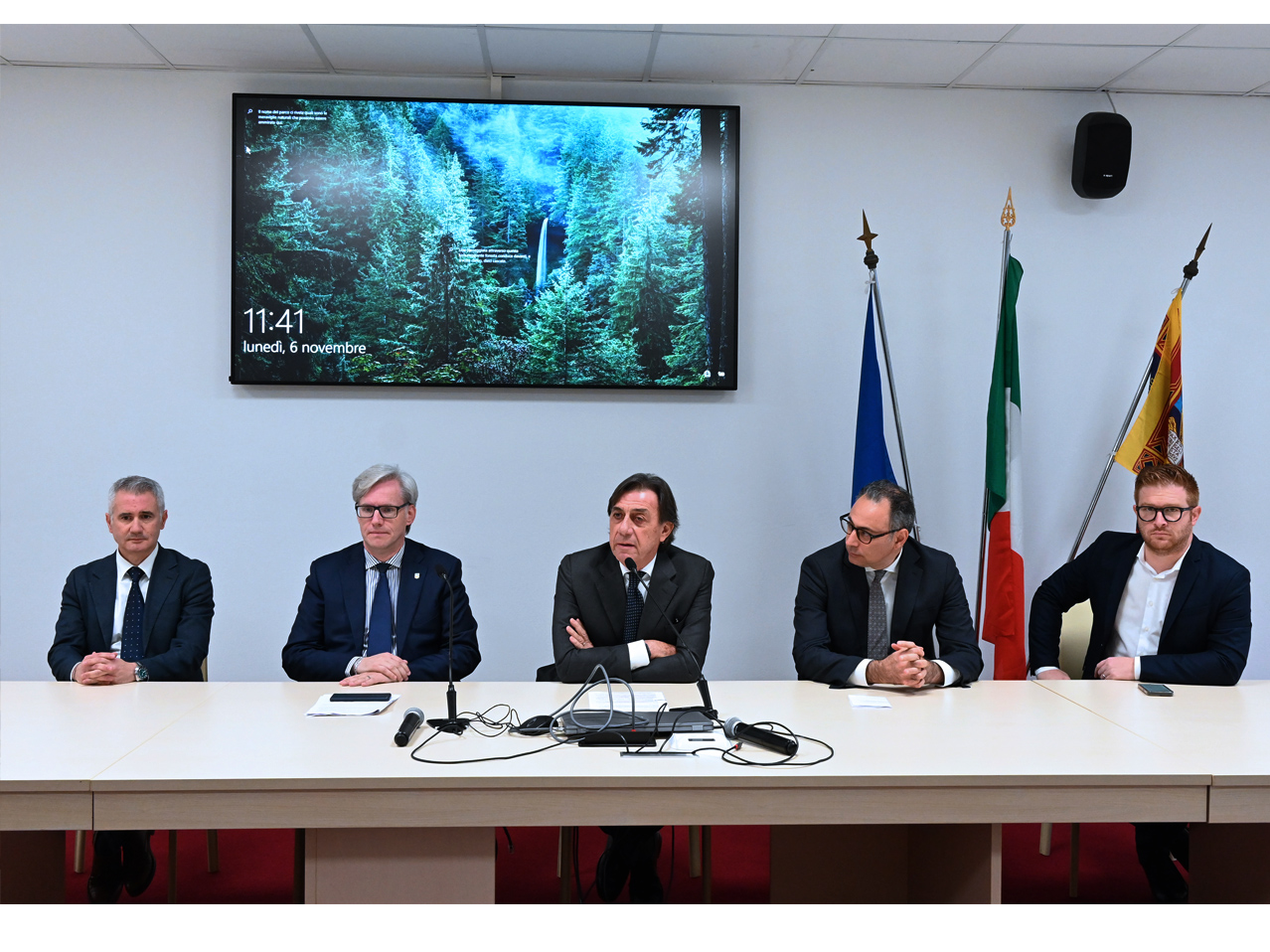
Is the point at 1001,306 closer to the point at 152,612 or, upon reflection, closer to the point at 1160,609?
the point at 1160,609

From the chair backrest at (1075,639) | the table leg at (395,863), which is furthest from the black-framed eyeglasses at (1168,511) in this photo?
the table leg at (395,863)

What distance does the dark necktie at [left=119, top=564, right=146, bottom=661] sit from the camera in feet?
9.99

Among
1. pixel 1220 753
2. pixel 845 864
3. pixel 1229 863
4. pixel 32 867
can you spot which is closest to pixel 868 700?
pixel 845 864

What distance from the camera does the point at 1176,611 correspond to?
3006 millimetres

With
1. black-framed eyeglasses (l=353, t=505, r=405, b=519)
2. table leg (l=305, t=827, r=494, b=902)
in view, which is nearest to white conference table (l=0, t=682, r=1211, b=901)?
table leg (l=305, t=827, r=494, b=902)

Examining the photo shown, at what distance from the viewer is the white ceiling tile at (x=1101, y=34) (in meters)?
3.61

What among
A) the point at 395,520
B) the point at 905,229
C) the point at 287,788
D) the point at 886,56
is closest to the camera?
the point at 287,788

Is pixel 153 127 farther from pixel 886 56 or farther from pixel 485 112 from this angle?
pixel 886 56

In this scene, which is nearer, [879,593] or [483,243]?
[879,593]

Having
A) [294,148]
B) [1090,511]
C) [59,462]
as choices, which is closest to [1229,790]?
[1090,511]

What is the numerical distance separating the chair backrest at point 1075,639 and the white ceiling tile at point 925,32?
218cm

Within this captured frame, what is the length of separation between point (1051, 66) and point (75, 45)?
13.0 ft

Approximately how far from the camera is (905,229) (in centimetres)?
420

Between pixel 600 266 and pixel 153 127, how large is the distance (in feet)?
6.44
